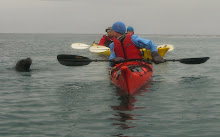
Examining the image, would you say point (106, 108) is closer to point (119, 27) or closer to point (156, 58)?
point (156, 58)

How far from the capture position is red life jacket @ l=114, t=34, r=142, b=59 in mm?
10031

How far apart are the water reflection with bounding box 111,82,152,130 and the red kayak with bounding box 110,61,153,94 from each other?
0.52 ft

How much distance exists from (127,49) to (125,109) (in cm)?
296

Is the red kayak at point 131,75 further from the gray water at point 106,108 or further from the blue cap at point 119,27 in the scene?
the blue cap at point 119,27

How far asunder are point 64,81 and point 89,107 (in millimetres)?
4664

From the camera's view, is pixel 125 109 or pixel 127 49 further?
pixel 127 49

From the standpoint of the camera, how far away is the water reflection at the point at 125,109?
642 centimetres

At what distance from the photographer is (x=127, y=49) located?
1011 cm

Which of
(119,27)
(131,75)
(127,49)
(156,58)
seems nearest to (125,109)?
(131,75)

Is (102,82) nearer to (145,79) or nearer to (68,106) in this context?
(145,79)

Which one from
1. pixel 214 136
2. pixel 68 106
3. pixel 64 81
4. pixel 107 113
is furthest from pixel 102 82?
pixel 214 136

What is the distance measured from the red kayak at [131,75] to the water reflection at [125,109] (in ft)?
0.52

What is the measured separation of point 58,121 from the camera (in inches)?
261

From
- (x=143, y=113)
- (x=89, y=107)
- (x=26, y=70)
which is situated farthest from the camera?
(x=26, y=70)
